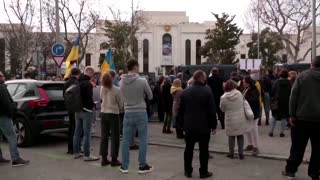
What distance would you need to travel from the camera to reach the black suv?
10992mm

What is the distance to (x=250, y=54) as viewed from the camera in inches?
2982

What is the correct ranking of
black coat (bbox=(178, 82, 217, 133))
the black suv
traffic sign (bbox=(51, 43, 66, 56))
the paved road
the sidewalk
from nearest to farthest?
black coat (bbox=(178, 82, 217, 133)) → the paved road → the sidewalk → the black suv → traffic sign (bbox=(51, 43, 66, 56))

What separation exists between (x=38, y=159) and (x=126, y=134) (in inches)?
98.1

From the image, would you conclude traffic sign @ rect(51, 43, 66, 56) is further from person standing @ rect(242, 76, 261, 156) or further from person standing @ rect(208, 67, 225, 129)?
person standing @ rect(242, 76, 261, 156)

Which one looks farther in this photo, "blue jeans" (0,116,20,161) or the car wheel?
the car wheel

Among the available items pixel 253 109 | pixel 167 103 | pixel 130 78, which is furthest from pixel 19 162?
pixel 253 109

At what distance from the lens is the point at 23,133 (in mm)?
11188

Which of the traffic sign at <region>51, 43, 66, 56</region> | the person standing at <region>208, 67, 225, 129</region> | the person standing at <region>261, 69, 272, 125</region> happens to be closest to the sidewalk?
the person standing at <region>208, 67, 225, 129</region>

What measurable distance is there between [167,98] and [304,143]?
236 inches

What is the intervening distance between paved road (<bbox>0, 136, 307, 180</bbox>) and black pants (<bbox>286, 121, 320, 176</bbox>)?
0.39 metres

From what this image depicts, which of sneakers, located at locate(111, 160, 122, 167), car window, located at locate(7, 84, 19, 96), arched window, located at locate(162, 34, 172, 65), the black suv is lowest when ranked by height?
sneakers, located at locate(111, 160, 122, 167)

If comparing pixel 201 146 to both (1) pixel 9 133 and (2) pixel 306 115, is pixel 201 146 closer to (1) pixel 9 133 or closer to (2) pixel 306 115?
(2) pixel 306 115

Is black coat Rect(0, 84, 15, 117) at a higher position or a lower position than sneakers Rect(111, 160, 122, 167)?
higher

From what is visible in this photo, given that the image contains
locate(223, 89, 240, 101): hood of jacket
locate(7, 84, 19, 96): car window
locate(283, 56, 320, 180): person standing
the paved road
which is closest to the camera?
locate(283, 56, 320, 180): person standing
